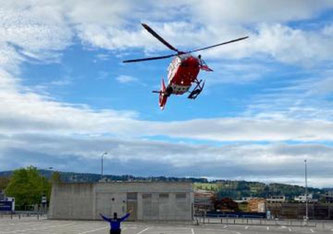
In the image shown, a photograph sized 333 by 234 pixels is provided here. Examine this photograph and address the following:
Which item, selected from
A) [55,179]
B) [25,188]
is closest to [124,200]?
[55,179]

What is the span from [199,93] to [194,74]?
1.30 metres

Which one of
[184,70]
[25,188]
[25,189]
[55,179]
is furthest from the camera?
[25,189]

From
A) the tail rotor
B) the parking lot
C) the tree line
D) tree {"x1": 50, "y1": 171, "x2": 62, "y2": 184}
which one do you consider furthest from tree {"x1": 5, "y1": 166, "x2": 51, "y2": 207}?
the tail rotor

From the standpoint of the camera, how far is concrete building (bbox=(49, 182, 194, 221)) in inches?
3004

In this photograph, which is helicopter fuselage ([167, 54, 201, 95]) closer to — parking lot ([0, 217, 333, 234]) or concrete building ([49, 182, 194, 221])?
parking lot ([0, 217, 333, 234])

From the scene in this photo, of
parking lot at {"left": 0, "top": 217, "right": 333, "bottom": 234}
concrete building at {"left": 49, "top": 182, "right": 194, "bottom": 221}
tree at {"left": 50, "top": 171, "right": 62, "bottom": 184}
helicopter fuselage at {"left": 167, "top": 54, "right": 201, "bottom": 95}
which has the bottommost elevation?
parking lot at {"left": 0, "top": 217, "right": 333, "bottom": 234}

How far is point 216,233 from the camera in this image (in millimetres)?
44125

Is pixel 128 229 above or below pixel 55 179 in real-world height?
below

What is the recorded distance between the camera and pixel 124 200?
255 feet

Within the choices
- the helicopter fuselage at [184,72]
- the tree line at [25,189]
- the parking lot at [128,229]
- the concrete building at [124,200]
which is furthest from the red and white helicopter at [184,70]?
the tree line at [25,189]

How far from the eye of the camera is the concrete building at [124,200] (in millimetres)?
76312

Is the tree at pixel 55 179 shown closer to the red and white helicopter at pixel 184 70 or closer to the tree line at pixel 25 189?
the tree line at pixel 25 189

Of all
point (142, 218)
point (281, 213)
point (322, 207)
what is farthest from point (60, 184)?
point (322, 207)

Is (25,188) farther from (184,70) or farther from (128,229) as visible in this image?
(184,70)
